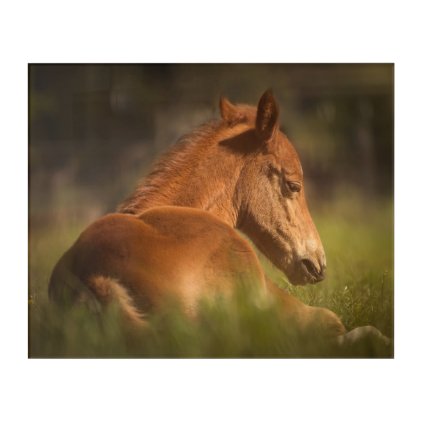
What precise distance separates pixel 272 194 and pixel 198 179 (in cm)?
47

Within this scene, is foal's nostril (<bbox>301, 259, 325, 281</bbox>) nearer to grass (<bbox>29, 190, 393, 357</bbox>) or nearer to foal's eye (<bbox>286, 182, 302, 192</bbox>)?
grass (<bbox>29, 190, 393, 357</bbox>)

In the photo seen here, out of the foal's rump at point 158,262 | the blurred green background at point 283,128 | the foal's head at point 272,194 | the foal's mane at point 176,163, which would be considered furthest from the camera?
the blurred green background at point 283,128

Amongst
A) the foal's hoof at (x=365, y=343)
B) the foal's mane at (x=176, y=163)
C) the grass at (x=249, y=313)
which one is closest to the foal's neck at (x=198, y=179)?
the foal's mane at (x=176, y=163)

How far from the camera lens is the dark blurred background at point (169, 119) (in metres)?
4.34

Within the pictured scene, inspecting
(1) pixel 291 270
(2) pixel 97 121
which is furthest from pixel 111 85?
(1) pixel 291 270

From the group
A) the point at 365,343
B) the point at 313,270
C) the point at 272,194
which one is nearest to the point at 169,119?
the point at 272,194

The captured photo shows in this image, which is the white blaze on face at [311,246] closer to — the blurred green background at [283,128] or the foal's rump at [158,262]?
the blurred green background at [283,128]

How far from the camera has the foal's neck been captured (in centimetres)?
414

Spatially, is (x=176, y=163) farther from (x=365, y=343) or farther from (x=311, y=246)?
(x=365, y=343)

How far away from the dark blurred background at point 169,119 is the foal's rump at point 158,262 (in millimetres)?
498

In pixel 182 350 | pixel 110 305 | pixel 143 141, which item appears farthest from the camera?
pixel 143 141

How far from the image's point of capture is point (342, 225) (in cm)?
441

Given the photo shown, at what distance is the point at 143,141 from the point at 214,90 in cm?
56

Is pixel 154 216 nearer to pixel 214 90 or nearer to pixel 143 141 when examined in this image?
pixel 143 141
